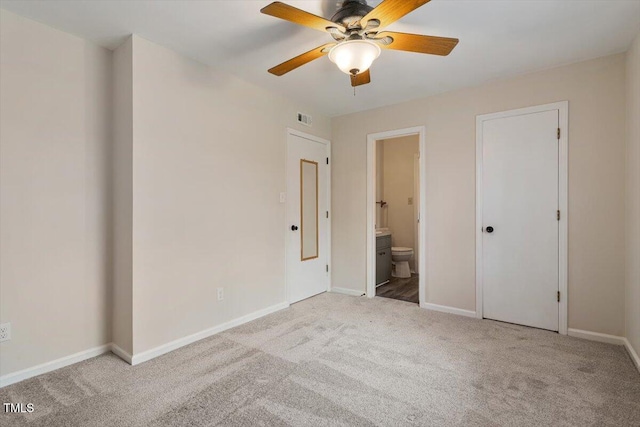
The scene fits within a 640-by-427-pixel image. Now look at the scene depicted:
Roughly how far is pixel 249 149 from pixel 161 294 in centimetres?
162

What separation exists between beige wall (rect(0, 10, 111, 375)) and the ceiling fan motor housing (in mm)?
1960

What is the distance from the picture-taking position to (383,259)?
4.70m

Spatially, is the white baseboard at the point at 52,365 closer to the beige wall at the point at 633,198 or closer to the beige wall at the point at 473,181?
the beige wall at the point at 473,181

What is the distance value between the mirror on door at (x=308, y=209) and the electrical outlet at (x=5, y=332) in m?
2.64

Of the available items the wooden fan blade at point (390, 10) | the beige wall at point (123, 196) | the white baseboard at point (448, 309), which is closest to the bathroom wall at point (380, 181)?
the white baseboard at point (448, 309)

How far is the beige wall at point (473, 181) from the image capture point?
106 inches

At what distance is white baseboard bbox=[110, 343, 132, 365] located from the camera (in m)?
2.36

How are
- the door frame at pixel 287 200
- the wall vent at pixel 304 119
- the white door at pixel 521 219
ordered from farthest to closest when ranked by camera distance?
the wall vent at pixel 304 119, the door frame at pixel 287 200, the white door at pixel 521 219

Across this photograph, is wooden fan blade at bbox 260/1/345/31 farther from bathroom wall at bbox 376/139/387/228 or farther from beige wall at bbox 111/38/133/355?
bathroom wall at bbox 376/139/387/228

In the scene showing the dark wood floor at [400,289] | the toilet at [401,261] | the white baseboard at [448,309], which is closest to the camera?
the white baseboard at [448,309]

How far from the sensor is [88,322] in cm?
244

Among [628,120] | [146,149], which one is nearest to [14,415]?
[146,149]

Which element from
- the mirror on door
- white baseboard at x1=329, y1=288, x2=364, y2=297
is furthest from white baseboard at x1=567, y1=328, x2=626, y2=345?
the mirror on door

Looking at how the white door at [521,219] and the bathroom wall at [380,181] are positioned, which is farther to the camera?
the bathroom wall at [380,181]
